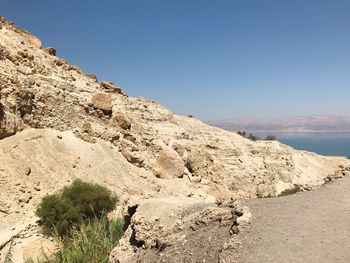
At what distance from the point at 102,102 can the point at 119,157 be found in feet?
16.1

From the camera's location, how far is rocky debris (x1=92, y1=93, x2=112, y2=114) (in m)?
27.2

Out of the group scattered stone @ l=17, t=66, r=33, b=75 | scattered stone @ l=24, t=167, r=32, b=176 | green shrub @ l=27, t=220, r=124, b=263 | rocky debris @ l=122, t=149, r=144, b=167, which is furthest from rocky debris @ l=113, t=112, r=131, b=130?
green shrub @ l=27, t=220, r=124, b=263

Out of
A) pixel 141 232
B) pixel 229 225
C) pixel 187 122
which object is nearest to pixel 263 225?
pixel 229 225

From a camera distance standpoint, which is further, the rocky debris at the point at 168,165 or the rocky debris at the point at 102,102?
the rocky debris at the point at 102,102

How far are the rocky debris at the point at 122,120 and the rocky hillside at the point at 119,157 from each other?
7 cm

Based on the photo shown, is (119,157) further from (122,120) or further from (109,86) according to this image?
(109,86)

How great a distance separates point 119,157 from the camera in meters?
24.7

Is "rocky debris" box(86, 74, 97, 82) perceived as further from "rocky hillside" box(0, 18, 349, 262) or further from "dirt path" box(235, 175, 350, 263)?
"dirt path" box(235, 175, 350, 263)

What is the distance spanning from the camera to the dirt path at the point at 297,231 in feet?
24.1

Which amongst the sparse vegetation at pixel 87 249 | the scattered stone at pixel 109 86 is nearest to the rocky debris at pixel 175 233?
the sparse vegetation at pixel 87 249

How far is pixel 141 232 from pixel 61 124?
14732mm

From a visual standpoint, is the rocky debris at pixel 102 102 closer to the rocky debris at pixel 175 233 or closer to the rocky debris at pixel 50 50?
the rocky debris at pixel 50 50

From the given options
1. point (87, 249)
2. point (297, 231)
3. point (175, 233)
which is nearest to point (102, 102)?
point (87, 249)

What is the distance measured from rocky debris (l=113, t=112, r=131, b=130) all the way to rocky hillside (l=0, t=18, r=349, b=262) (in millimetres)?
73
